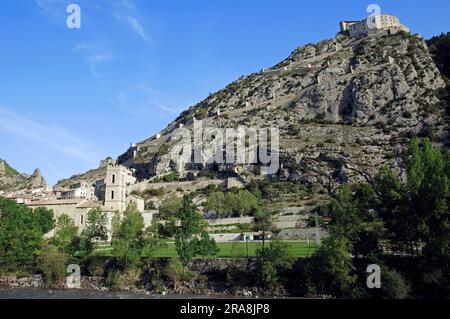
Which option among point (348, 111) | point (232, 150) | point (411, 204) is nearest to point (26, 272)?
point (411, 204)

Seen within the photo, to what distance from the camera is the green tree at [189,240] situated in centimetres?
4144

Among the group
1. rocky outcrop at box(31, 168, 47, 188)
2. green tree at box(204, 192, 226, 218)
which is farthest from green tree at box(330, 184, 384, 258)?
rocky outcrop at box(31, 168, 47, 188)

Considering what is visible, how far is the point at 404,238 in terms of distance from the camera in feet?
121

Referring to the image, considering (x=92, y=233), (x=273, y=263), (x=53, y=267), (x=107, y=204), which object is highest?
(x=107, y=204)

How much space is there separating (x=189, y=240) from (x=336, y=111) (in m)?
68.8

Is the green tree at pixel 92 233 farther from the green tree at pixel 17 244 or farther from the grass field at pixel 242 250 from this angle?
the green tree at pixel 17 244

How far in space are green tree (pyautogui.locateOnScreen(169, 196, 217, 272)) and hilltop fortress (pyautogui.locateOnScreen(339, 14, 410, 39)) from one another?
10754cm

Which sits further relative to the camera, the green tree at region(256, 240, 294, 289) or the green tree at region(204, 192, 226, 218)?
the green tree at region(204, 192, 226, 218)

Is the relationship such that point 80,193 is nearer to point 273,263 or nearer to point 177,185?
point 177,185

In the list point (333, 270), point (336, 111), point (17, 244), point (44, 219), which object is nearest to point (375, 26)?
point (336, 111)

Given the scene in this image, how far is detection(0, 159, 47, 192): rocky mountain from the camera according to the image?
401ft

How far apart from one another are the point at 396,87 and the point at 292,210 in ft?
166

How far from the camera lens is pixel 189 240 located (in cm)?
4653

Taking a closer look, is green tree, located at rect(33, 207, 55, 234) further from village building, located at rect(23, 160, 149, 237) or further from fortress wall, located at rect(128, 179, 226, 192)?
fortress wall, located at rect(128, 179, 226, 192)
